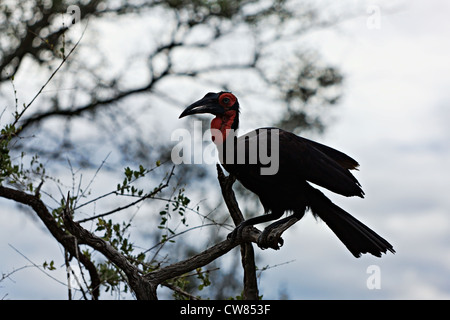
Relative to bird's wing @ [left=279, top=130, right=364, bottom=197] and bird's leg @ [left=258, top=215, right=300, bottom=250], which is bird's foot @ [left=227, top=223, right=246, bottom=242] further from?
bird's wing @ [left=279, top=130, right=364, bottom=197]

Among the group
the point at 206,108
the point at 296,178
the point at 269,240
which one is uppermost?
the point at 206,108

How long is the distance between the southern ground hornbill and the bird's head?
61 millimetres

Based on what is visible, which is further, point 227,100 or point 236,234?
point 227,100

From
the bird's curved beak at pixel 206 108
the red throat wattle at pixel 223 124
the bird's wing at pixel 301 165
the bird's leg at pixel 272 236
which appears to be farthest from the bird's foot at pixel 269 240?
the bird's curved beak at pixel 206 108

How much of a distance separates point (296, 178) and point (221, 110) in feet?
2.13

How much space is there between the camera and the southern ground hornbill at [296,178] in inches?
133

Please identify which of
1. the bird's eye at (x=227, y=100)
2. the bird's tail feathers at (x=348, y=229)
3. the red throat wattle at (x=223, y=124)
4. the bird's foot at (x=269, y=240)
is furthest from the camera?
the bird's eye at (x=227, y=100)

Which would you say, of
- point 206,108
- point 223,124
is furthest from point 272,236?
point 206,108

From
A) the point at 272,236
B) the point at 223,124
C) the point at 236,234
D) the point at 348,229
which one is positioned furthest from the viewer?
the point at 223,124

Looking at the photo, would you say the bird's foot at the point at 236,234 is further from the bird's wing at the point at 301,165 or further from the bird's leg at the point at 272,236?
the bird's wing at the point at 301,165

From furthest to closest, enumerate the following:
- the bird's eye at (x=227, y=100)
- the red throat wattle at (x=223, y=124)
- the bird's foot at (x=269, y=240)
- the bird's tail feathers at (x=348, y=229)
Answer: the bird's eye at (x=227, y=100) → the red throat wattle at (x=223, y=124) → the bird's tail feathers at (x=348, y=229) → the bird's foot at (x=269, y=240)

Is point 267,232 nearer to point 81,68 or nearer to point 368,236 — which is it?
point 368,236

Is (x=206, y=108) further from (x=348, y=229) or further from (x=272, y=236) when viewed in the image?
(x=348, y=229)

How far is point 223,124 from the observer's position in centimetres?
365
